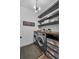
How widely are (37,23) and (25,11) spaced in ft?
4.83

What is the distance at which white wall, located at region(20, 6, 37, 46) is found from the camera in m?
4.62

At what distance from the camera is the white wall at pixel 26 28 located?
15.2 feet

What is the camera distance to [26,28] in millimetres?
4969
